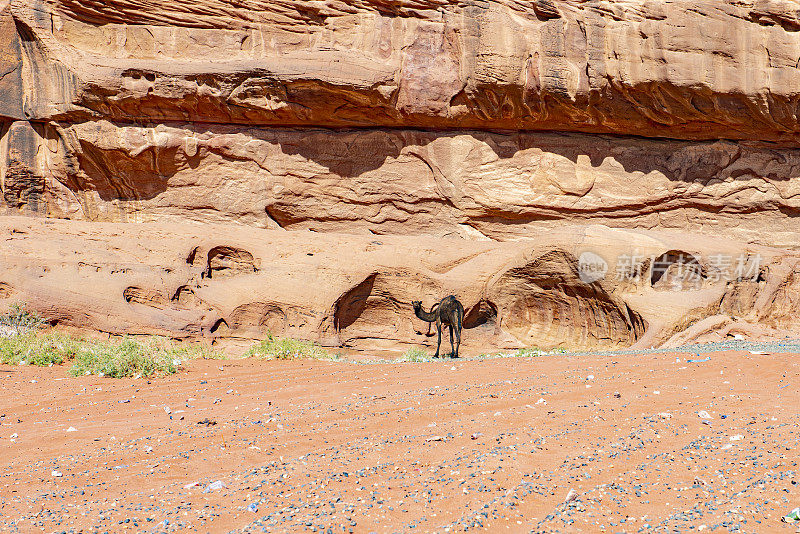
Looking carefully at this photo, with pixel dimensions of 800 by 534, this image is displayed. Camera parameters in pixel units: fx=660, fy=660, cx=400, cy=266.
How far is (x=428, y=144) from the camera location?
42.4 ft

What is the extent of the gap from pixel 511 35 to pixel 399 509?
10545mm

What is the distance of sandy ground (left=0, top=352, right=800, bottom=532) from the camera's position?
321cm

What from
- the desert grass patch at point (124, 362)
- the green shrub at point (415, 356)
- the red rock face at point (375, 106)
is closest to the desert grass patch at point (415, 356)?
the green shrub at point (415, 356)

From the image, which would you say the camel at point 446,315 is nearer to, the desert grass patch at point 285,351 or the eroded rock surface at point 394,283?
the eroded rock surface at point 394,283

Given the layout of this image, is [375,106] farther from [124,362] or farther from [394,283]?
[124,362]

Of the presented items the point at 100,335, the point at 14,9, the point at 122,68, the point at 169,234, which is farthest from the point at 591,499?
the point at 14,9

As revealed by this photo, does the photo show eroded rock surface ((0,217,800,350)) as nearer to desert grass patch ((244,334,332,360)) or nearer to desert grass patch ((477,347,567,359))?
desert grass patch ((244,334,332,360))

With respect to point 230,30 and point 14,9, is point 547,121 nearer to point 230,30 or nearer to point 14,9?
point 230,30

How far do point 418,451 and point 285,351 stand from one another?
179 inches

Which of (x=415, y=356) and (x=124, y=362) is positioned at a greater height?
(x=124, y=362)

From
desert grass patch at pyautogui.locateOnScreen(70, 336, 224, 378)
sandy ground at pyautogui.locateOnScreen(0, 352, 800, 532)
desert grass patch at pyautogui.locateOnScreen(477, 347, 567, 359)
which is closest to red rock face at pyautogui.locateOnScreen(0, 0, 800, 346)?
desert grass patch at pyautogui.locateOnScreen(477, 347, 567, 359)

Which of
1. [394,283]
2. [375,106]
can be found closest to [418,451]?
[394,283]

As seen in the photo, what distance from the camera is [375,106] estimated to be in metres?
12.3

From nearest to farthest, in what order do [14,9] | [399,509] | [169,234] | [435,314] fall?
[399,509] < [435,314] < [169,234] < [14,9]
